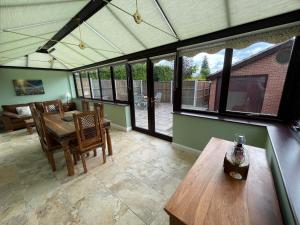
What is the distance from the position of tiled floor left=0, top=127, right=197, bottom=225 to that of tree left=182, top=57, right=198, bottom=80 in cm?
152

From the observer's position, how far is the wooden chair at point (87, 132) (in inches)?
77.0

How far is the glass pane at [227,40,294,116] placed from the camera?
68.4 inches

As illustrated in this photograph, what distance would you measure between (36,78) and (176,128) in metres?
5.77

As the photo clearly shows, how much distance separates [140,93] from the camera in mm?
3615

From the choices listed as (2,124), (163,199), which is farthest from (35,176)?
(2,124)

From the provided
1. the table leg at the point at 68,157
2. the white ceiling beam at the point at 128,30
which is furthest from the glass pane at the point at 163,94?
the table leg at the point at 68,157

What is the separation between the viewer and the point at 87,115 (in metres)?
2.00

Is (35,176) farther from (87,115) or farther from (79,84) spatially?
(79,84)

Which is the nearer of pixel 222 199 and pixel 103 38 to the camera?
pixel 222 199

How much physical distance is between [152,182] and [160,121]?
188cm

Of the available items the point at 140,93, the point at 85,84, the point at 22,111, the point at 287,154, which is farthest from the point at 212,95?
the point at 22,111

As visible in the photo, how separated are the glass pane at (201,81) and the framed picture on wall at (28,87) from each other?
568 centimetres

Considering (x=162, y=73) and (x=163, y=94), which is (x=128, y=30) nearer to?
(x=162, y=73)

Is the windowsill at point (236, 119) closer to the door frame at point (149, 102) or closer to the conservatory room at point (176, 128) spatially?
the conservatory room at point (176, 128)
